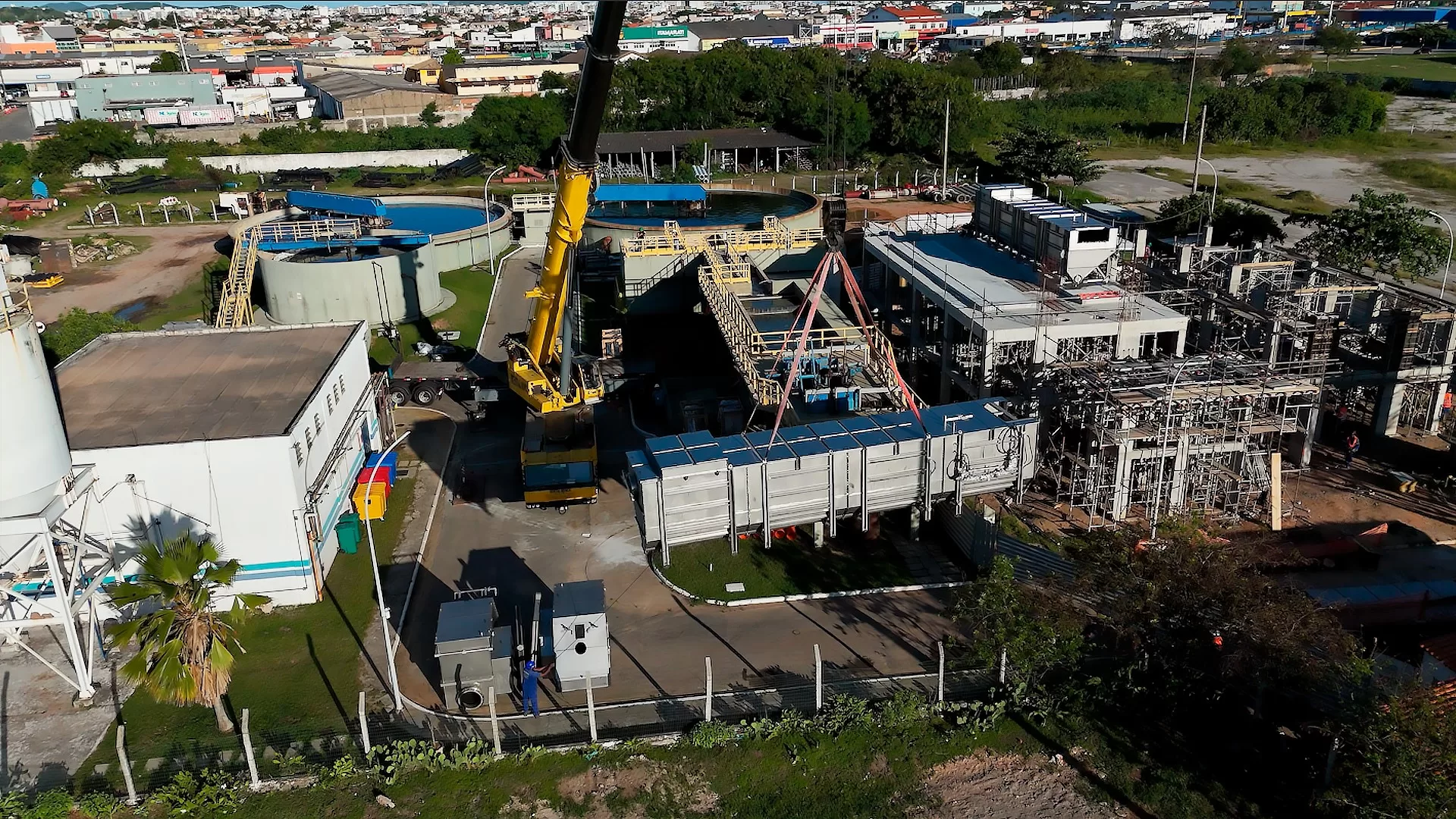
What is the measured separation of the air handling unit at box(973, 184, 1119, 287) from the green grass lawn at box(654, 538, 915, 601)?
1414 cm

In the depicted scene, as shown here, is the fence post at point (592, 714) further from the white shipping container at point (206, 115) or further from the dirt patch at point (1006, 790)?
the white shipping container at point (206, 115)

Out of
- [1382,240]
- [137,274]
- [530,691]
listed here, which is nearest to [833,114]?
[1382,240]

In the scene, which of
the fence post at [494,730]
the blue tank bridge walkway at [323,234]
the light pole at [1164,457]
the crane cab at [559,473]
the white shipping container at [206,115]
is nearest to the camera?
the fence post at [494,730]

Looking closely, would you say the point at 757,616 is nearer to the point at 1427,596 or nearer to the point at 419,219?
the point at 1427,596

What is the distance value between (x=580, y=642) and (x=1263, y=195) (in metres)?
74.3

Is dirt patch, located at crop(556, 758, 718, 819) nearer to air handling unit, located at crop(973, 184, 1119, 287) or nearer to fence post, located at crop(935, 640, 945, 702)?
fence post, located at crop(935, 640, 945, 702)

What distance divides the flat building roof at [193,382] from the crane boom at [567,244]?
6305 mm

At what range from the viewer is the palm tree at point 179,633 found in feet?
63.6

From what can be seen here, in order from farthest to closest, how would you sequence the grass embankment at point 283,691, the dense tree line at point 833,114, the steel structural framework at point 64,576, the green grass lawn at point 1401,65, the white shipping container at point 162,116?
the green grass lawn at point 1401,65
the white shipping container at point 162,116
the dense tree line at point 833,114
the steel structural framework at point 64,576
the grass embankment at point 283,691

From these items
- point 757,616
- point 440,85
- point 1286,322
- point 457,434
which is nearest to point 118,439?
point 457,434

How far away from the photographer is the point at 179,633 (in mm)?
20203

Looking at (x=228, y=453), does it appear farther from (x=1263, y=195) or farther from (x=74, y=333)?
(x=1263, y=195)

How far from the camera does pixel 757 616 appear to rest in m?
25.3

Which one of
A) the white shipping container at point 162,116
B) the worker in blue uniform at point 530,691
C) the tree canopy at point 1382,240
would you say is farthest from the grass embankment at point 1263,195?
the white shipping container at point 162,116
